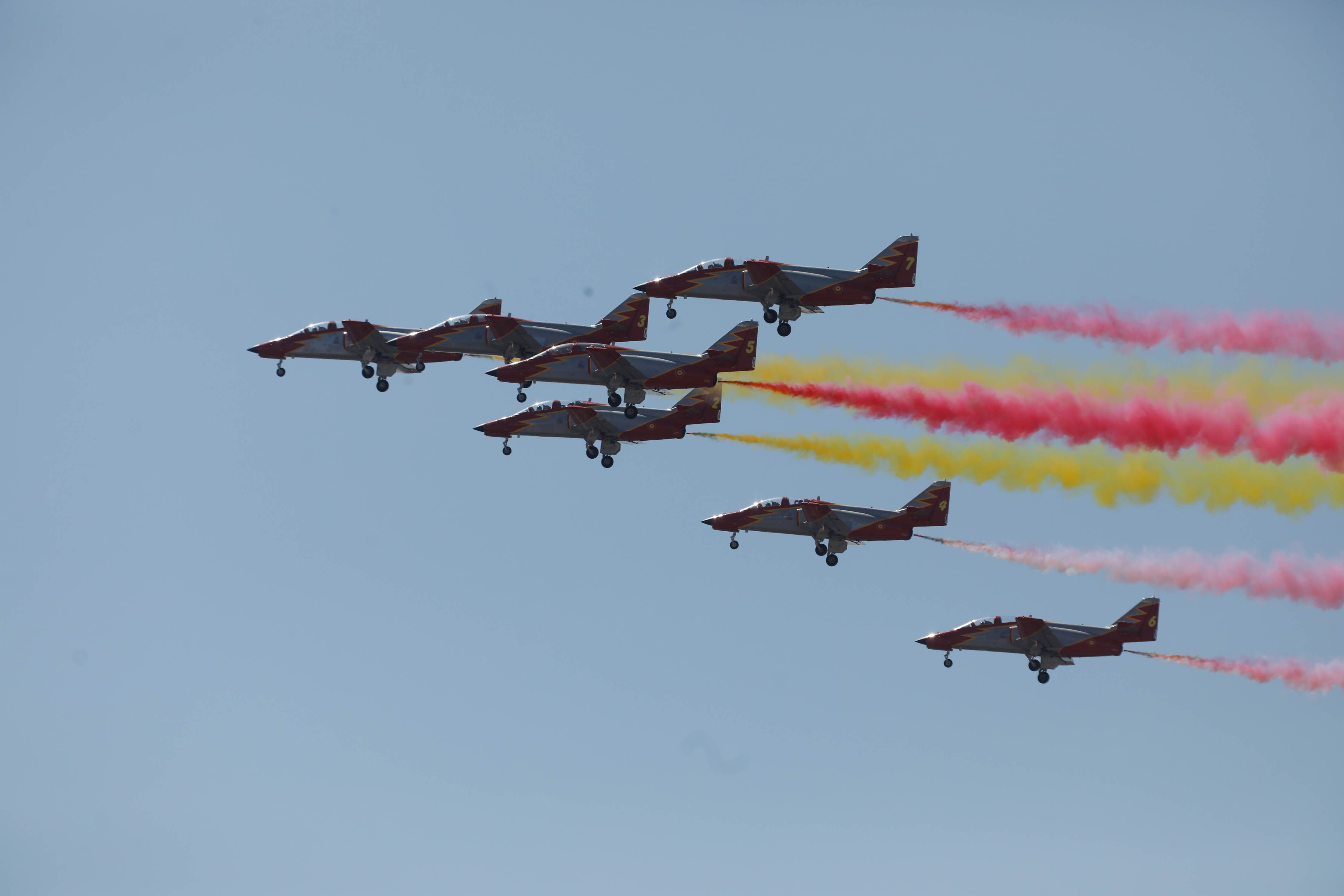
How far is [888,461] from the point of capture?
82.1 metres

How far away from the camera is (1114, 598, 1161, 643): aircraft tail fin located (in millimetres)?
79000

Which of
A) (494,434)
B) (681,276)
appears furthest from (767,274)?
(494,434)

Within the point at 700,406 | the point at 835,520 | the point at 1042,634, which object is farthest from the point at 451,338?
the point at 1042,634

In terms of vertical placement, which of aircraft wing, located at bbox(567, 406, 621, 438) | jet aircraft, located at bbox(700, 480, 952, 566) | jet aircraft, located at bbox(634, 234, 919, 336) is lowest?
jet aircraft, located at bbox(700, 480, 952, 566)

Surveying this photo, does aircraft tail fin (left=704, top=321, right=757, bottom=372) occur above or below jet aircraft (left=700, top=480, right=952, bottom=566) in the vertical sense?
above

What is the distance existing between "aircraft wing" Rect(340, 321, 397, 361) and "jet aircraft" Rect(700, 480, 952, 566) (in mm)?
16790

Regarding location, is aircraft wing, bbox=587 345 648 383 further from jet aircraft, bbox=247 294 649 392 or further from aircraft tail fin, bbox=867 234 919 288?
aircraft tail fin, bbox=867 234 919 288

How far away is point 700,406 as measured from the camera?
74188 mm

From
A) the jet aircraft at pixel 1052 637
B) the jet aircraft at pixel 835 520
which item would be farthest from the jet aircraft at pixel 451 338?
the jet aircraft at pixel 1052 637

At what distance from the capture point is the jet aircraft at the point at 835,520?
254ft

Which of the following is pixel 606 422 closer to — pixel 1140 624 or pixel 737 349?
pixel 737 349

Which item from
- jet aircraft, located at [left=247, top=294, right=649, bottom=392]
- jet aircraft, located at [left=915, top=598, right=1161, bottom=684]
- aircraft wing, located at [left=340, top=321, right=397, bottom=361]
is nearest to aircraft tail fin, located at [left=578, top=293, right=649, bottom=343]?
jet aircraft, located at [left=247, top=294, right=649, bottom=392]

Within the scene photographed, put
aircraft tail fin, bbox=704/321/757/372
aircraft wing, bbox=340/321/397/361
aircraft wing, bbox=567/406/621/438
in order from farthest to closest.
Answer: aircraft wing, bbox=340/321/397/361
aircraft wing, bbox=567/406/621/438
aircraft tail fin, bbox=704/321/757/372

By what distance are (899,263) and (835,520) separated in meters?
12.3
